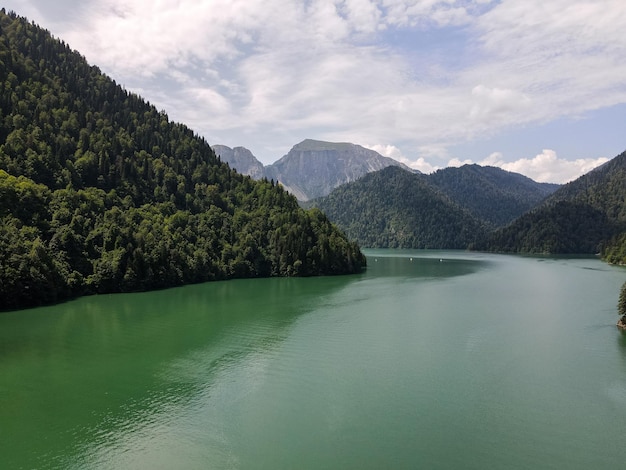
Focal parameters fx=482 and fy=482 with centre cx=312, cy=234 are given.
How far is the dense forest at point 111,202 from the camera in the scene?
8644 centimetres

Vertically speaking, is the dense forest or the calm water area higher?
the dense forest

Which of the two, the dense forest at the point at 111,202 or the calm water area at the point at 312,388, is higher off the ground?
the dense forest at the point at 111,202

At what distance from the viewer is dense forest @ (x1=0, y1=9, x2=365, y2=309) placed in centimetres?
8644

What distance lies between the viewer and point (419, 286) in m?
107

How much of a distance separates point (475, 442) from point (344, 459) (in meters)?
7.90

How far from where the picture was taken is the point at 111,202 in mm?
113562

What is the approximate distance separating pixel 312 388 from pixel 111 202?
91876mm

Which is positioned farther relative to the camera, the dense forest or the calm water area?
→ the dense forest

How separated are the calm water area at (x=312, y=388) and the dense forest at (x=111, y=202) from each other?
15622mm

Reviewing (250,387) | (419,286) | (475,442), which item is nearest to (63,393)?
(250,387)

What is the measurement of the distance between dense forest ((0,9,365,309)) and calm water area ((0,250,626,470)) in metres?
15.6

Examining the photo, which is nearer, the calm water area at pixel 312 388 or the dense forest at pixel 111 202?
the calm water area at pixel 312 388

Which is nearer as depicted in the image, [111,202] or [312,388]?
[312,388]

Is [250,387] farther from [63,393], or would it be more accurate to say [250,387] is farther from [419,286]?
[419,286]
